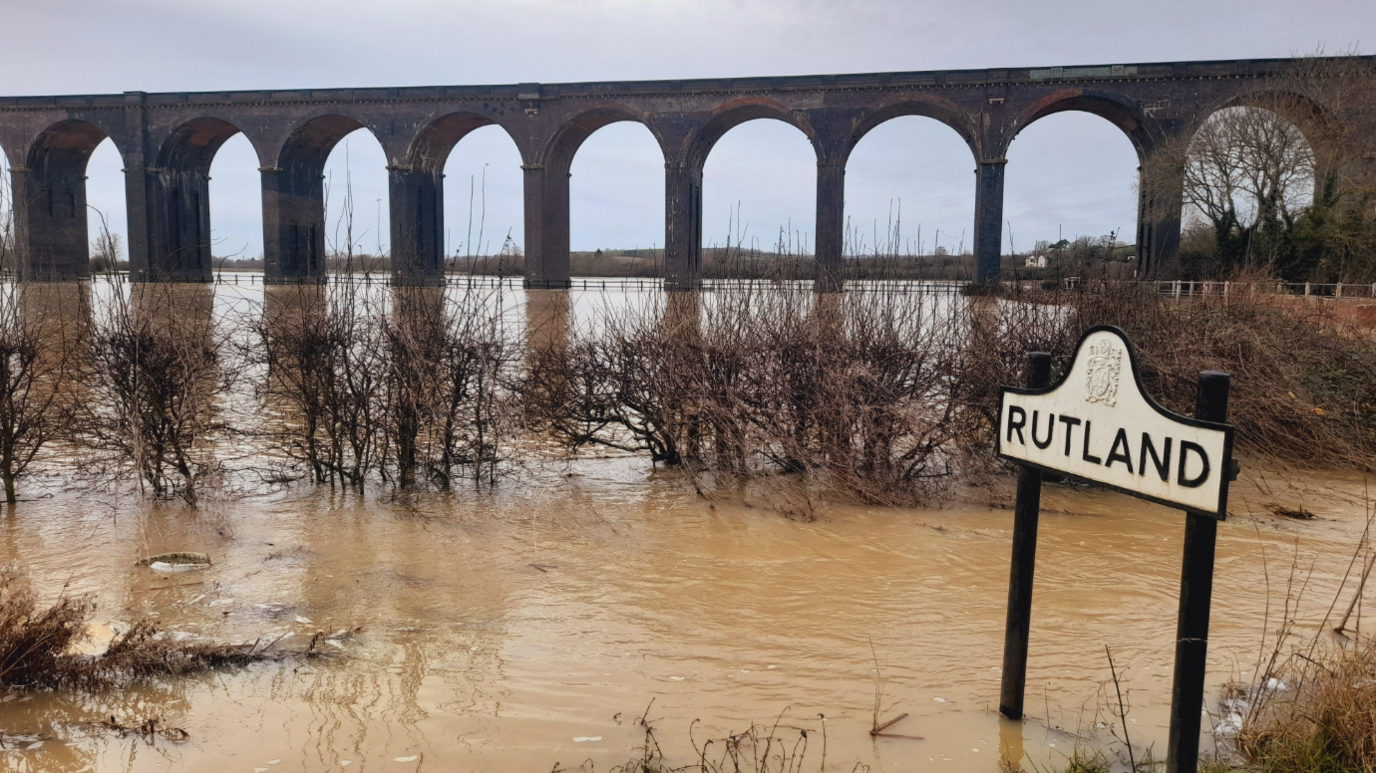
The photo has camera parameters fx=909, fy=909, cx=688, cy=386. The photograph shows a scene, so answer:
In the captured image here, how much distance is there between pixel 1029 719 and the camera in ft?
11.9

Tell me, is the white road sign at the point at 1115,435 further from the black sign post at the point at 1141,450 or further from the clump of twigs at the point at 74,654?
the clump of twigs at the point at 74,654

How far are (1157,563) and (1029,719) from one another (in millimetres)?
2851

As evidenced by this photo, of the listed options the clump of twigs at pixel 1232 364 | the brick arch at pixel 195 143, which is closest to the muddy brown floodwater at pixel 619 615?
the clump of twigs at pixel 1232 364

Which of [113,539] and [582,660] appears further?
[113,539]

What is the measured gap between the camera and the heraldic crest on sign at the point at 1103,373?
258cm

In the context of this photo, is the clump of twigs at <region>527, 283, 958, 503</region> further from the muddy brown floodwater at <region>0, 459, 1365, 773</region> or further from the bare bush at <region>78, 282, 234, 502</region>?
the bare bush at <region>78, 282, 234, 502</region>

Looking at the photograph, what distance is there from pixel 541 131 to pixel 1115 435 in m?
34.5

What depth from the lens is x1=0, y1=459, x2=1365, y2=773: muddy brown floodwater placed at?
11.5 ft

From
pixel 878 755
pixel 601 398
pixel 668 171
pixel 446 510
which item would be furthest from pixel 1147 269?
pixel 878 755

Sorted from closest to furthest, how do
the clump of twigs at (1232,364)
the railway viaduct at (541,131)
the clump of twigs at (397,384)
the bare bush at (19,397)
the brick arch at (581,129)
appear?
the bare bush at (19,397)
the clump of twigs at (397,384)
the clump of twigs at (1232,364)
the railway viaduct at (541,131)
the brick arch at (581,129)

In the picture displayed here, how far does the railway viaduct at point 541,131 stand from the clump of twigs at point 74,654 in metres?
24.2

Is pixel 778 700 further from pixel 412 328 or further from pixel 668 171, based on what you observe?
pixel 668 171

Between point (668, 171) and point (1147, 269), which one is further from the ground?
point (668, 171)

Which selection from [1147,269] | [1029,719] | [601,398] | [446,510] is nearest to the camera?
[1029,719]
